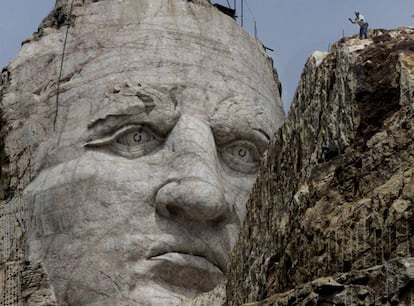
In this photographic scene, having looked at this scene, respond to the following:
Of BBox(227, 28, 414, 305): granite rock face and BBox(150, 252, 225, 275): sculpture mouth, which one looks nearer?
BBox(227, 28, 414, 305): granite rock face

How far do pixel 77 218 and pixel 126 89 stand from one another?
1522 mm

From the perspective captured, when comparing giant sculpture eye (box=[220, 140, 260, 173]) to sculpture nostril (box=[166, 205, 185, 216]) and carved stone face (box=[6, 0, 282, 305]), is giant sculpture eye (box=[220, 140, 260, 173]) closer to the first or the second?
carved stone face (box=[6, 0, 282, 305])

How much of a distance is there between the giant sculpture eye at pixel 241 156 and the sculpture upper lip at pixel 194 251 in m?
1.10

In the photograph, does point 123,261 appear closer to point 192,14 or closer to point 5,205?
point 5,205

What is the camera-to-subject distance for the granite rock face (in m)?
12.0

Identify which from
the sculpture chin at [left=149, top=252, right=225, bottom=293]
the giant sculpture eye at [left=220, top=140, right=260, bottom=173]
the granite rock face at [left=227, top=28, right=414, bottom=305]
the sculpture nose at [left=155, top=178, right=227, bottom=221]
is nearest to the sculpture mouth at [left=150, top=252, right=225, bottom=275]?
the sculpture chin at [left=149, top=252, right=225, bottom=293]

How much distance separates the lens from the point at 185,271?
1911cm

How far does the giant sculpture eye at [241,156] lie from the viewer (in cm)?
2014

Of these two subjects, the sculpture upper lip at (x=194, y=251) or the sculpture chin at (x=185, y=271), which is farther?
the sculpture upper lip at (x=194, y=251)

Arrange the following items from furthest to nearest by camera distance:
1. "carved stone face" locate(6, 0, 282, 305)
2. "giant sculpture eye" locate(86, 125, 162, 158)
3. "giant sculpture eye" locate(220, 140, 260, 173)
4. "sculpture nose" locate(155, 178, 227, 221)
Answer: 1. "giant sculpture eye" locate(220, 140, 260, 173)
2. "giant sculpture eye" locate(86, 125, 162, 158)
3. "carved stone face" locate(6, 0, 282, 305)
4. "sculpture nose" locate(155, 178, 227, 221)

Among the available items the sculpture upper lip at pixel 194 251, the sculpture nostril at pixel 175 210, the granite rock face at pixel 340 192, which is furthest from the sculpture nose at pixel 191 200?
the granite rock face at pixel 340 192

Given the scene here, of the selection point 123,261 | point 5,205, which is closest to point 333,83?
point 123,261

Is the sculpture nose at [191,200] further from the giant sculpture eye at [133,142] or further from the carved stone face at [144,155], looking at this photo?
the giant sculpture eye at [133,142]

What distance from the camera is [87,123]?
20.0 m
